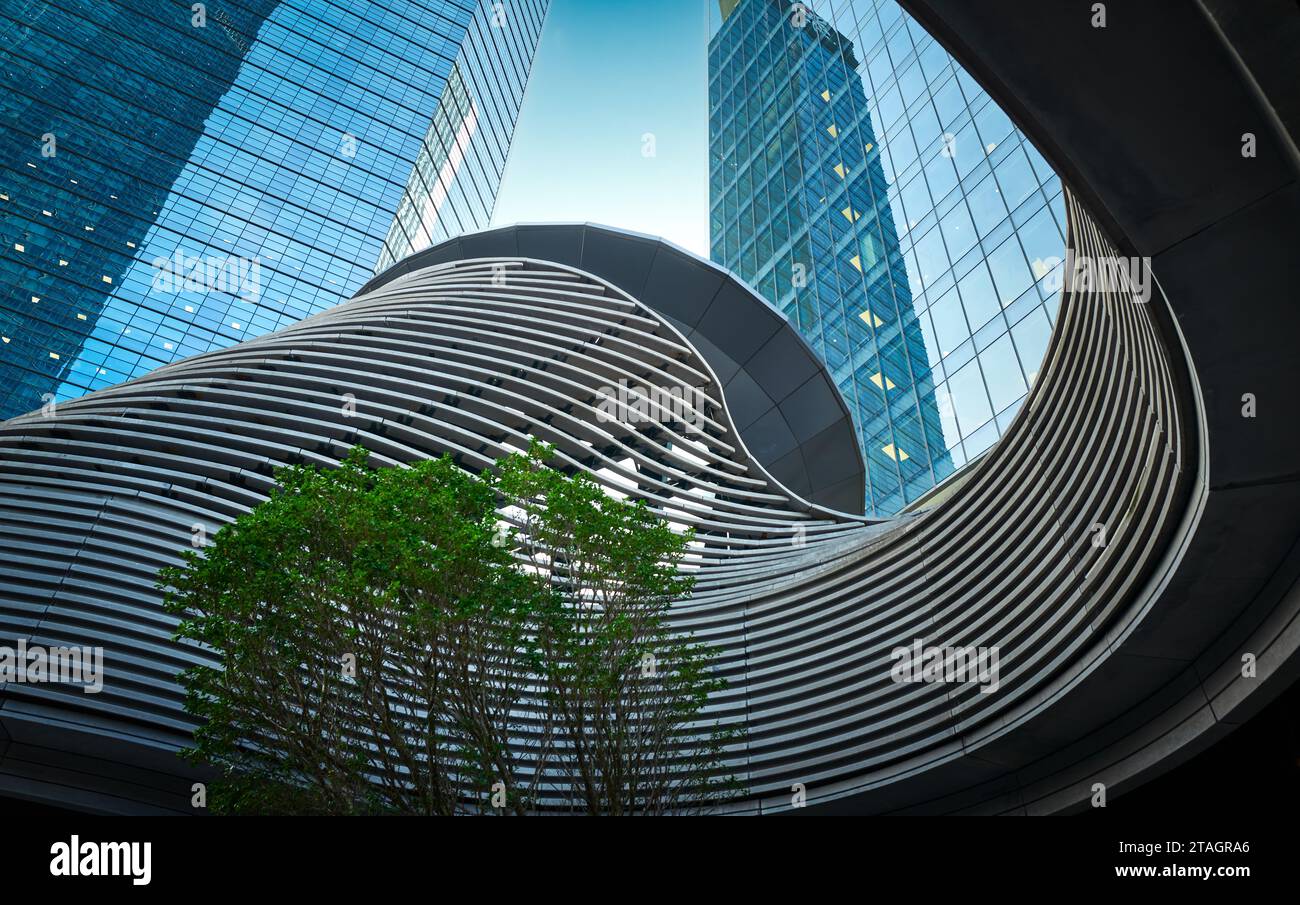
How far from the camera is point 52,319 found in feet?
175

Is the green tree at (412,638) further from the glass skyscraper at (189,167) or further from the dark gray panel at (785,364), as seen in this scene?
the glass skyscraper at (189,167)

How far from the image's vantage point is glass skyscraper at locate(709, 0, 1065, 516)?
26203mm

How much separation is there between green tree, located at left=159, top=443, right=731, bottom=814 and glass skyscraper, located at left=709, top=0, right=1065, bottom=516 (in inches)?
778

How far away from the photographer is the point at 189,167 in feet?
198

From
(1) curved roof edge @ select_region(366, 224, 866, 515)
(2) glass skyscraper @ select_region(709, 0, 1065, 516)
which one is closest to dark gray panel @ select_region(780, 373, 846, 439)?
(1) curved roof edge @ select_region(366, 224, 866, 515)

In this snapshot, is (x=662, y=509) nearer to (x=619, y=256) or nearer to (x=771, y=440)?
(x=771, y=440)

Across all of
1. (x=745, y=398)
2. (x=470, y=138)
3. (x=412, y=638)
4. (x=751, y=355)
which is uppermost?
(x=470, y=138)

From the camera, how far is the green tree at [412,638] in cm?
679

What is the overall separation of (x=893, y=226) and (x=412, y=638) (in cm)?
3189

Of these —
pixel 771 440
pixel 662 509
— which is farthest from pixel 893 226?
pixel 662 509

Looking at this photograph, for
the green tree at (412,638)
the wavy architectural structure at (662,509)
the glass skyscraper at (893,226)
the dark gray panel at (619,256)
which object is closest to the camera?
the green tree at (412,638)

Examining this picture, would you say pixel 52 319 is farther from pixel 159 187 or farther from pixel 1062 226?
pixel 1062 226

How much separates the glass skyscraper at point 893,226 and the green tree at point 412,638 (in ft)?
64.8

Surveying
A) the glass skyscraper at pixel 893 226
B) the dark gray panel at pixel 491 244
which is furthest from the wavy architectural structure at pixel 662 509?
the glass skyscraper at pixel 893 226
